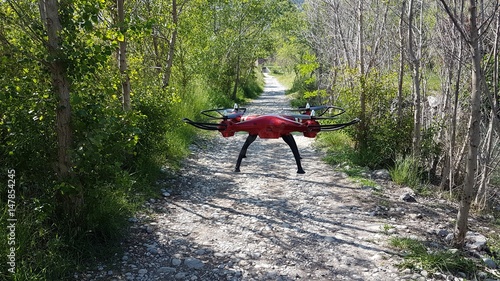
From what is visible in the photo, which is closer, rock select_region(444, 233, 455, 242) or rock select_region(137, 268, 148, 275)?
rock select_region(137, 268, 148, 275)

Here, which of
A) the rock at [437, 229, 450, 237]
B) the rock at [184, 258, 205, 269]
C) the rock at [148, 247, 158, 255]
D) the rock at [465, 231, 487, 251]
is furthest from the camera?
the rock at [437, 229, 450, 237]

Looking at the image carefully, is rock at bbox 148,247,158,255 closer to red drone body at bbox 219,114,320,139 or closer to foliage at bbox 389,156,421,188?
red drone body at bbox 219,114,320,139

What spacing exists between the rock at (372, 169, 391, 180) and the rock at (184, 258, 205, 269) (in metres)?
4.62

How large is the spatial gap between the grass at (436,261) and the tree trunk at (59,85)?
3.81m

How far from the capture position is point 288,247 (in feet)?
15.2

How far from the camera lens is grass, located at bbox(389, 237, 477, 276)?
159 inches

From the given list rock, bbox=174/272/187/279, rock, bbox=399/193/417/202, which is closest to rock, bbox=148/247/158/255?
rock, bbox=174/272/187/279

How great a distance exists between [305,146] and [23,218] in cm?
832

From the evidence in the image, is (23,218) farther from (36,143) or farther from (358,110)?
(358,110)

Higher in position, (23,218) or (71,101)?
(71,101)

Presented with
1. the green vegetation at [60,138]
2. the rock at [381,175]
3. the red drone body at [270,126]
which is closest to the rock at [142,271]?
the green vegetation at [60,138]

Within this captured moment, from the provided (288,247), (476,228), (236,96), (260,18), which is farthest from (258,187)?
(236,96)

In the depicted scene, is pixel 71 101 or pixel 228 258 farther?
pixel 228 258

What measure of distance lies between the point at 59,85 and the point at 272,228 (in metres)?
3.17
